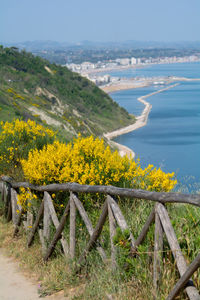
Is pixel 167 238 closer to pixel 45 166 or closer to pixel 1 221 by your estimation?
pixel 45 166

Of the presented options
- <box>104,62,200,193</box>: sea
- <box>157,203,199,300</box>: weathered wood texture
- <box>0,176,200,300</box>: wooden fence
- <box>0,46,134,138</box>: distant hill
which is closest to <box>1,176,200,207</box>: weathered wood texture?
<box>0,176,200,300</box>: wooden fence

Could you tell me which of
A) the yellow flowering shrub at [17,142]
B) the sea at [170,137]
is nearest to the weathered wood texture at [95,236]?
the yellow flowering shrub at [17,142]

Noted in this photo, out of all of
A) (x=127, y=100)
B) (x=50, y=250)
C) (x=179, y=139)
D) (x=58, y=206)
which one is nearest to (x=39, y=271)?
(x=50, y=250)

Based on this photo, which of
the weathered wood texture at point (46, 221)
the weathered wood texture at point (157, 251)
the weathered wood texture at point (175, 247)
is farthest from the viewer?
the weathered wood texture at point (46, 221)

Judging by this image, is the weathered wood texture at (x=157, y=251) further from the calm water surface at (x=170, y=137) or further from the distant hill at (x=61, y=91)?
the distant hill at (x=61, y=91)

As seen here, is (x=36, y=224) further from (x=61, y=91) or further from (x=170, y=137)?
(x=170, y=137)

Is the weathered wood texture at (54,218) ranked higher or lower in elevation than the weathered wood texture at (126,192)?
lower

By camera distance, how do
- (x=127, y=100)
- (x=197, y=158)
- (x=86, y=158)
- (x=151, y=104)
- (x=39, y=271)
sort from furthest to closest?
(x=127, y=100), (x=151, y=104), (x=197, y=158), (x=86, y=158), (x=39, y=271)

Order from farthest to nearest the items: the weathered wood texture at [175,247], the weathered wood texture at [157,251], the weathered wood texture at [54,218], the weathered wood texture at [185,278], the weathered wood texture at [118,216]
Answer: the weathered wood texture at [54,218]
the weathered wood texture at [118,216]
the weathered wood texture at [157,251]
the weathered wood texture at [175,247]
the weathered wood texture at [185,278]
